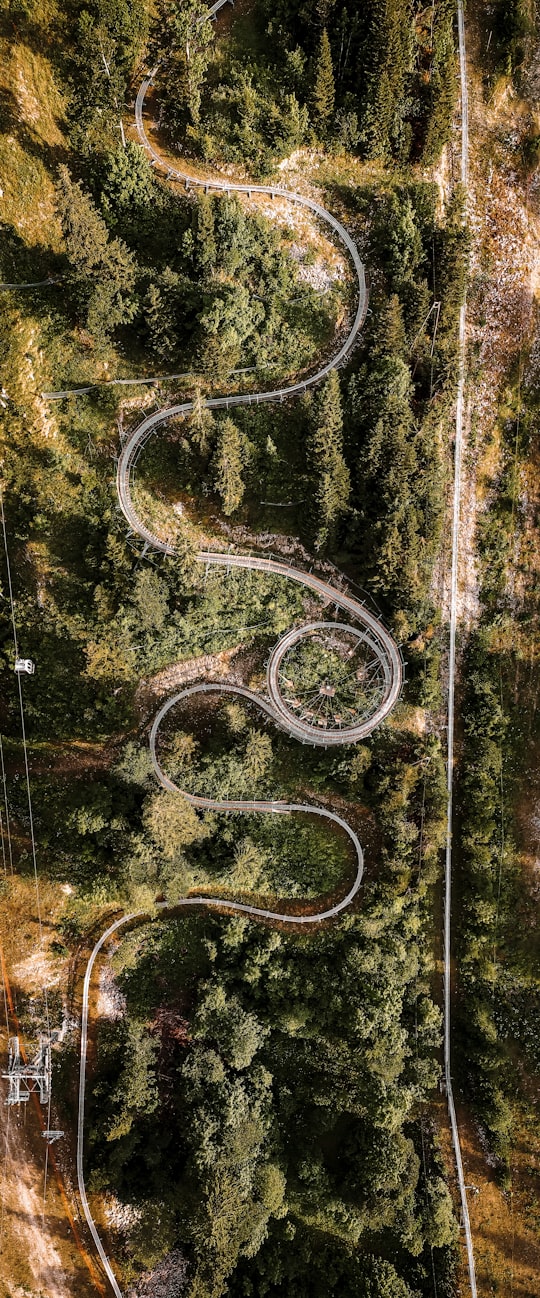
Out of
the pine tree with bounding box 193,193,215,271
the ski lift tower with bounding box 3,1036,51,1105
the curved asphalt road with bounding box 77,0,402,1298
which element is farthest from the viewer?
the ski lift tower with bounding box 3,1036,51,1105

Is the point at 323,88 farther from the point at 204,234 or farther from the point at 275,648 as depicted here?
the point at 275,648

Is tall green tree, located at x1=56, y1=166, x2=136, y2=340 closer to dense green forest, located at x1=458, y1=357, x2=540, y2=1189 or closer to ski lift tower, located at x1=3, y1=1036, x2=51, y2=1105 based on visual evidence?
dense green forest, located at x1=458, y1=357, x2=540, y2=1189

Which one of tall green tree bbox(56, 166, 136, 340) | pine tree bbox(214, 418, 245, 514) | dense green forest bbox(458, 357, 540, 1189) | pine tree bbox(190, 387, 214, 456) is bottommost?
dense green forest bbox(458, 357, 540, 1189)

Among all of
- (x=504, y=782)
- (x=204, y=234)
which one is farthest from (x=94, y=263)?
(x=504, y=782)

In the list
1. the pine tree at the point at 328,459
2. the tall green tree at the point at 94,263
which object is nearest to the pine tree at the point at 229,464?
the pine tree at the point at 328,459

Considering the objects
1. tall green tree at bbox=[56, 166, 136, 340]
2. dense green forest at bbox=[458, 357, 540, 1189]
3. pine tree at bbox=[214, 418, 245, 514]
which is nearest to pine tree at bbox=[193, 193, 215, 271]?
tall green tree at bbox=[56, 166, 136, 340]

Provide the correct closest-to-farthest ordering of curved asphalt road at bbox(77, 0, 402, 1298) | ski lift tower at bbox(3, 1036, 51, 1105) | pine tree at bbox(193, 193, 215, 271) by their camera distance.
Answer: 1. pine tree at bbox(193, 193, 215, 271)
2. curved asphalt road at bbox(77, 0, 402, 1298)
3. ski lift tower at bbox(3, 1036, 51, 1105)

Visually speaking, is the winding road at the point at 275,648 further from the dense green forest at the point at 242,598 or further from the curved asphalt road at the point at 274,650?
the dense green forest at the point at 242,598
